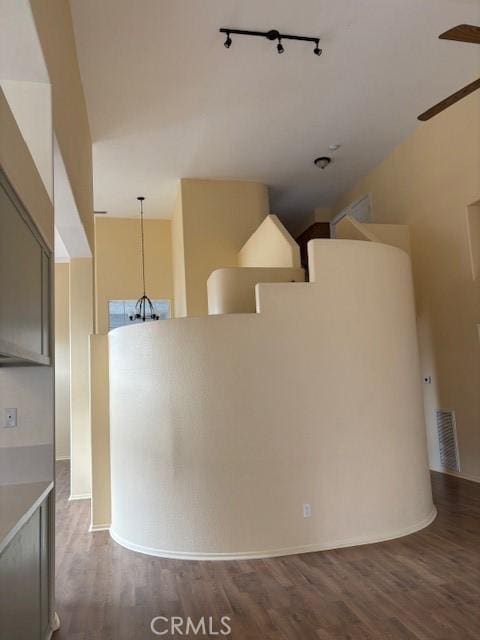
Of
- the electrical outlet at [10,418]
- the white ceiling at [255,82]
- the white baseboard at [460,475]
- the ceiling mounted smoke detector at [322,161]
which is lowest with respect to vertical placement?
the white baseboard at [460,475]

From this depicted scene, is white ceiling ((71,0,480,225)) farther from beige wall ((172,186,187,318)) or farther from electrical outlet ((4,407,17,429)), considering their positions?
electrical outlet ((4,407,17,429))

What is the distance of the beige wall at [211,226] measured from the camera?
827cm

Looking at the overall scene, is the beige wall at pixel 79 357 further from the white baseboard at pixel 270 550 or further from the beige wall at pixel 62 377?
the beige wall at pixel 62 377

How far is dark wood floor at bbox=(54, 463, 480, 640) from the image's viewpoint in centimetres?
299

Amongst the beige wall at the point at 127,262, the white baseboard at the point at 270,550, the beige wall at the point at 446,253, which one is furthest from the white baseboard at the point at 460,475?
the beige wall at the point at 127,262

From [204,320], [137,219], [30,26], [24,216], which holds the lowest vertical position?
[204,320]

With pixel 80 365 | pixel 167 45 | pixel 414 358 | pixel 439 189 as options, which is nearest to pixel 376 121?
pixel 439 189

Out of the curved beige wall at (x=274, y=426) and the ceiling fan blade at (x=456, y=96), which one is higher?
the ceiling fan blade at (x=456, y=96)

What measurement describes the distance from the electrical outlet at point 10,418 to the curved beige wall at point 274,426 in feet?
5.11

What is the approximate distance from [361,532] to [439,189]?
4.46 m

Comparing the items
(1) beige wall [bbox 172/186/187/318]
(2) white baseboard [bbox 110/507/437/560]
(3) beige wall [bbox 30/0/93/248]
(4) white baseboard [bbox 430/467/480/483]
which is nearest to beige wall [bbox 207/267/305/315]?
(3) beige wall [bbox 30/0/93/248]

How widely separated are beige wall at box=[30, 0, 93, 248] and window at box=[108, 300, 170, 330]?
380cm

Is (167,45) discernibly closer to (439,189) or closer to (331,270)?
(331,270)

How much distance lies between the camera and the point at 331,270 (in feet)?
14.8
